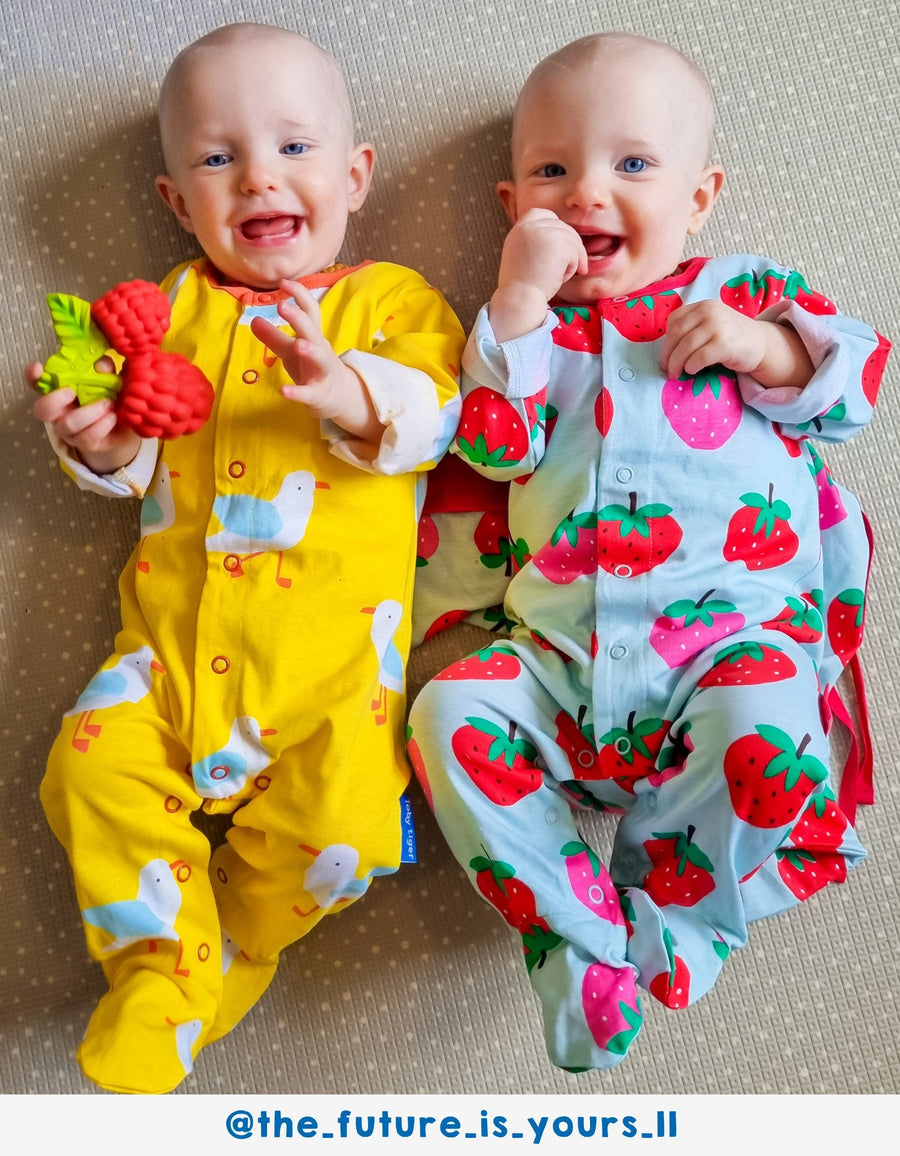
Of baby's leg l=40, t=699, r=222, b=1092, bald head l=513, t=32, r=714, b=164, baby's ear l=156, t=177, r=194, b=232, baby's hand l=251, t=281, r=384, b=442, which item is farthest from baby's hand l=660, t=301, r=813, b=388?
baby's leg l=40, t=699, r=222, b=1092

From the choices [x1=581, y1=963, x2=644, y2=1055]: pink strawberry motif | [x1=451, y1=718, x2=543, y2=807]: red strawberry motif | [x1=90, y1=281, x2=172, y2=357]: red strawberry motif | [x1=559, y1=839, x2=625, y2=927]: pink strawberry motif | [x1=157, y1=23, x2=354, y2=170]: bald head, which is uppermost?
[x1=157, y1=23, x2=354, y2=170]: bald head

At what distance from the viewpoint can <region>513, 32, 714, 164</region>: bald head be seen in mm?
1167

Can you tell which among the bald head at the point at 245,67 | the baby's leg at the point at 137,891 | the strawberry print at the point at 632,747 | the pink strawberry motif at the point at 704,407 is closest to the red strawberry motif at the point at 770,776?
the strawberry print at the point at 632,747

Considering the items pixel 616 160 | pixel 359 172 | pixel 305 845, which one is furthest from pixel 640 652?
pixel 359 172

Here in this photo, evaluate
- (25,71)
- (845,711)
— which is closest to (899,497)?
(845,711)

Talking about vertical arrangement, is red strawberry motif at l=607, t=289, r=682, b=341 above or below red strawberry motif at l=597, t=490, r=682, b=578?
above

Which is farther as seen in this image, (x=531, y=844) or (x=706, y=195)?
(x=706, y=195)

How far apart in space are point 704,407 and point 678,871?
0.47 metres

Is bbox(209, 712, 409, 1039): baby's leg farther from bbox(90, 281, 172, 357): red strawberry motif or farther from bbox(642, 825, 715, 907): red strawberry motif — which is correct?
bbox(90, 281, 172, 357): red strawberry motif

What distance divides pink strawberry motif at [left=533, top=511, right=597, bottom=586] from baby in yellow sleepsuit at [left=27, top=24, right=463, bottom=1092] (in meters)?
0.15

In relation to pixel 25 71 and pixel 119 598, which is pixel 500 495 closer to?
pixel 119 598

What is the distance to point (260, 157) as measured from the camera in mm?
1152

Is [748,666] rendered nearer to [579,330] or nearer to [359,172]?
[579,330]
